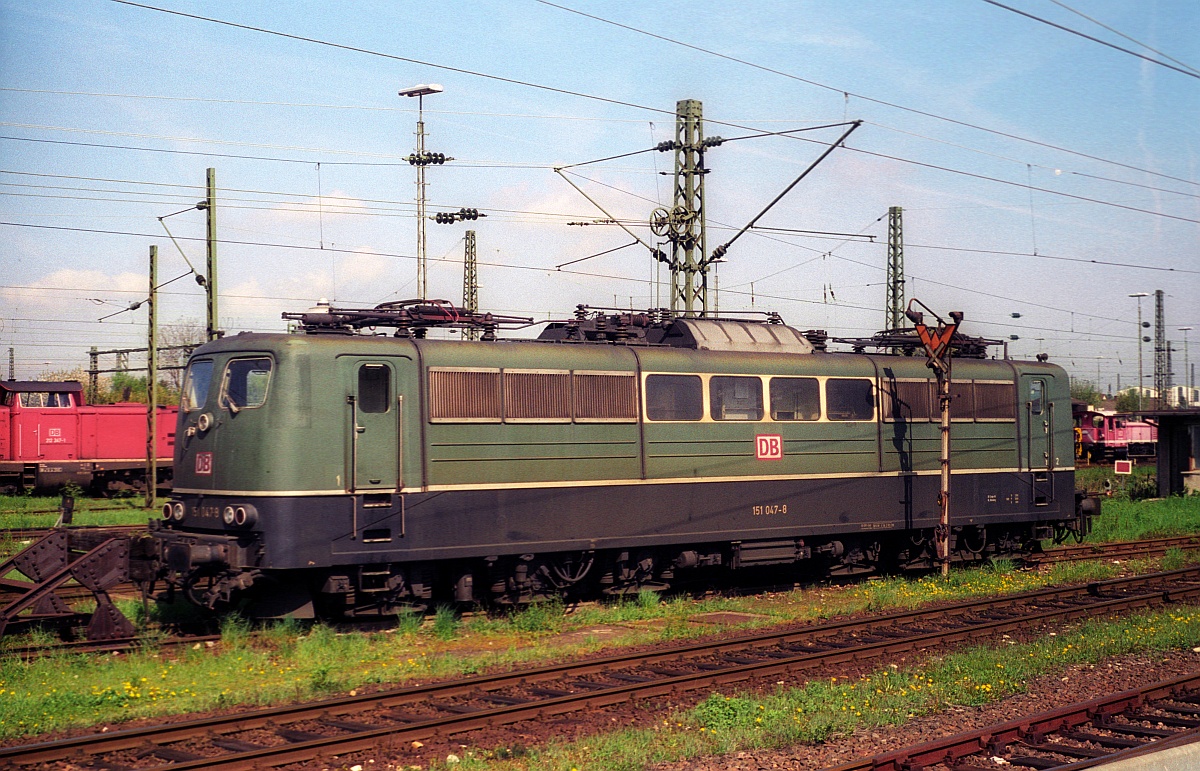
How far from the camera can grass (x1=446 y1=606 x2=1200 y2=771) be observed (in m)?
8.76

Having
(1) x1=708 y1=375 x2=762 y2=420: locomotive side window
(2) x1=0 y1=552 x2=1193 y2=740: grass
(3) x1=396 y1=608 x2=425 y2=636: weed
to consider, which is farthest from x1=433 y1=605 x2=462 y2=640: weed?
(1) x1=708 y1=375 x2=762 y2=420: locomotive side window

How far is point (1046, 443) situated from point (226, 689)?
51.7ft

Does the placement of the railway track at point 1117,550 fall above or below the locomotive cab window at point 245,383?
below

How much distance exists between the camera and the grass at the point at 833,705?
8758 millimetres

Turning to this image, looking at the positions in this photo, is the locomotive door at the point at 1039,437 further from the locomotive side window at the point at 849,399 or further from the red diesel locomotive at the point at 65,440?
the red diesel locomotive at the point at 65,440

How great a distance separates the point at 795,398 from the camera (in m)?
17.2

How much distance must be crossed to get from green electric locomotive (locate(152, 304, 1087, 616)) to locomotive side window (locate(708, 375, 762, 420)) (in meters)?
0.03

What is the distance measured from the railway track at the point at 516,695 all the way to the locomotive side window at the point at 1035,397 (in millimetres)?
5374

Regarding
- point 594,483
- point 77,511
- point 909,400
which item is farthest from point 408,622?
point 77,511

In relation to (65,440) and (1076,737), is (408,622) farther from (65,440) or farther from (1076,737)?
(65,440)

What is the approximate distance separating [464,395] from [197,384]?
3.45 m

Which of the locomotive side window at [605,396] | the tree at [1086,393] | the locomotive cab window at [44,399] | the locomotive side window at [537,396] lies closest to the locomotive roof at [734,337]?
the locomotive side window at [605,396]

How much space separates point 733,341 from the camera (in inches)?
675

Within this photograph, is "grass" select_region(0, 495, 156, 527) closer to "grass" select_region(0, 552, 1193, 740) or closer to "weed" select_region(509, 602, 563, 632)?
"grass" select_region(0, 552, 1193, 740)
